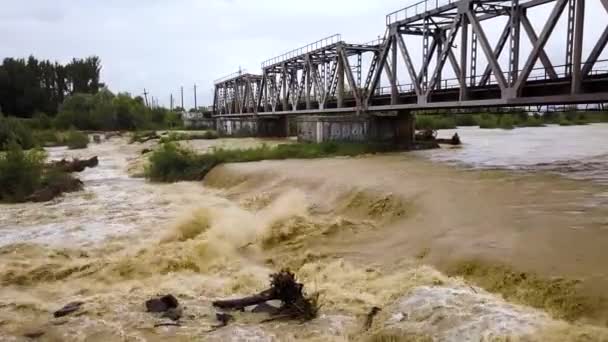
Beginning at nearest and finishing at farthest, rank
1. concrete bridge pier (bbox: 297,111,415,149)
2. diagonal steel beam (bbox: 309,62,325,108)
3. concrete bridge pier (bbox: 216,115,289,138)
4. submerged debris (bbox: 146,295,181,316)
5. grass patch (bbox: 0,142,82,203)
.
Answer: submerged debris (bbox: 146,295,181,316) < grass patch (bbox: 0,142,82,203) < concrete bridge pier (bbox: 297,111,415,149) < diagonal steel beam (bbox: 309,62,325,108) < concrete bridge pier (bbox: 216,115,289,138)

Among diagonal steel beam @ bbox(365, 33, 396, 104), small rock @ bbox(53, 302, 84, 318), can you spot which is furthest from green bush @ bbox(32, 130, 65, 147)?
small rock @ bbox(53, 302, 84, 318)

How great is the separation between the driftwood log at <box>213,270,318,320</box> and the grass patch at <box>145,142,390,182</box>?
19.4 m

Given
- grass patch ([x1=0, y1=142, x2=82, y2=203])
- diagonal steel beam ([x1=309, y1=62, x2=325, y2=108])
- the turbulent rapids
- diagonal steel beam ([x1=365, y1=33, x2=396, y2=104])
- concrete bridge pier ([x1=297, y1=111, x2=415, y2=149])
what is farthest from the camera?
diagonal steel beam ([x1=309, y1=62, x2=325, y2=108])

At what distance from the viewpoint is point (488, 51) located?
2573cm

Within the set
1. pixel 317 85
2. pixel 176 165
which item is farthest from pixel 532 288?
pixel 317 85

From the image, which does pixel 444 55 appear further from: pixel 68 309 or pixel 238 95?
pixel 238 95

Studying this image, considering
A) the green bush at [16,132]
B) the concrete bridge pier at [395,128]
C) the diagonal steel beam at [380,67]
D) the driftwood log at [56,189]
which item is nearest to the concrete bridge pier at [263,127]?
the green bush at [16,132]

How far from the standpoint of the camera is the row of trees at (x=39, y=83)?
95.9 meters

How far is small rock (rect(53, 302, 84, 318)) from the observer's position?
9.06m

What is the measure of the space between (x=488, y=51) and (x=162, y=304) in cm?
2152

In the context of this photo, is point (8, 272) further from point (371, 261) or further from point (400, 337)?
point (400, 337)

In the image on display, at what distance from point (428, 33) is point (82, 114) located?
7279cm

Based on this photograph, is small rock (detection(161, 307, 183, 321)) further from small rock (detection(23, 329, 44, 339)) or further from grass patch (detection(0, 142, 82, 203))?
grass patch (detection(0, 142, 82, 203))

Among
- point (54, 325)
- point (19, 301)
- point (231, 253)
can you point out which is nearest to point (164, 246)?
point (231, 253)
